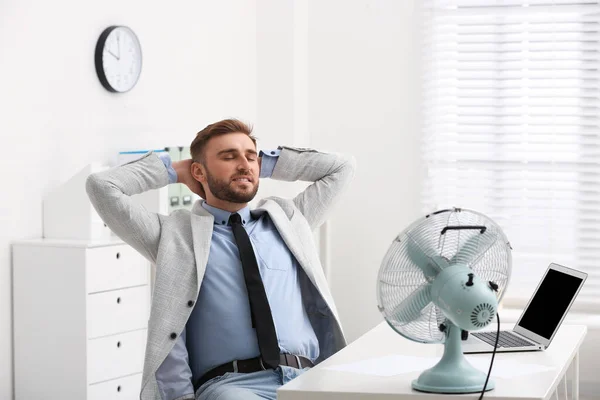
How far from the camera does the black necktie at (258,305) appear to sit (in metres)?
2.24

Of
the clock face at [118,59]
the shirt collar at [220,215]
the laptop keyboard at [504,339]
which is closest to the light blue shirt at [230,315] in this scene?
the shirt collar at [220,215]

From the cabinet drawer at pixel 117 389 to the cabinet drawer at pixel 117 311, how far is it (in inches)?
7.5

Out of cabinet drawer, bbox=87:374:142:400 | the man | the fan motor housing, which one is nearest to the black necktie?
the man

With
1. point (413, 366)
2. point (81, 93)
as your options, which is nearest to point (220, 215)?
point (413, 366)

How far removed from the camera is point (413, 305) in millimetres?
1784

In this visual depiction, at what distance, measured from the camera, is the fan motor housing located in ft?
5.48

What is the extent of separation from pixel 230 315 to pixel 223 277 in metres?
0.11

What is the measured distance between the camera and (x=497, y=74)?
4.66 metres

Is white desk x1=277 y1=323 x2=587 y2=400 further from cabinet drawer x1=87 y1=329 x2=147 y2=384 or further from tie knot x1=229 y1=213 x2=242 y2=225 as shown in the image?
cabinet drawer x1=87 y1=329 x2=147 y2=384

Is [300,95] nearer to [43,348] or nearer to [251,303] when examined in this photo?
[43,348]

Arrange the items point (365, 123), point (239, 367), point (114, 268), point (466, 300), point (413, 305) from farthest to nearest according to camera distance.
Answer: point (365, 123) → point (114, 268) → point (239, 367) → point (413, 305) → point (466, 300)

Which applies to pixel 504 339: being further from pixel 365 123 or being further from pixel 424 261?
pixel 365 123

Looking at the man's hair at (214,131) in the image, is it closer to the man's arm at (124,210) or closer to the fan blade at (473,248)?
the man's arm at (124,210)

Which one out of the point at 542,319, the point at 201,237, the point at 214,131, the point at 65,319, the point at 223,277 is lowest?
the point at 65,319
